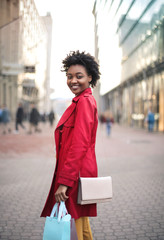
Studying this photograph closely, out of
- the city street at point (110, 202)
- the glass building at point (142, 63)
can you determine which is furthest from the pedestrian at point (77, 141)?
the glass building at point (142, 63)

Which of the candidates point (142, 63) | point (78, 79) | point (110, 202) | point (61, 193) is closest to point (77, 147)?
point (61, 193)

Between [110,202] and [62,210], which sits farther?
[110,202]

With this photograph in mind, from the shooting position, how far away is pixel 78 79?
7.24 ft

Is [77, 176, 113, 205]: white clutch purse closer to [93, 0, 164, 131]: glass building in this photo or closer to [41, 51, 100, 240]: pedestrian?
[41, 51, 100, 240]: pedestrian

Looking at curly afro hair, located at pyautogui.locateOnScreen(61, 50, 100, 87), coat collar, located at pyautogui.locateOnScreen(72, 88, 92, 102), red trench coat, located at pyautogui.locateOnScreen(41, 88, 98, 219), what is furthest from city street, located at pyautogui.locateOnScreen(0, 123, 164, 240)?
curly afro hair, located at pyautogui.locateOnScreen(61, 50, 100, 87)

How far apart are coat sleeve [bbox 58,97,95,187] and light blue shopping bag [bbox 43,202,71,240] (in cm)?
20

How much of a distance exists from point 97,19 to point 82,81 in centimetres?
191

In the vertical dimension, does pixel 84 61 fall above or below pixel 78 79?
above

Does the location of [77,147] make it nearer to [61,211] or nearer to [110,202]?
[61,211]

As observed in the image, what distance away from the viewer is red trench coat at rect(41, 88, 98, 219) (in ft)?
6.40

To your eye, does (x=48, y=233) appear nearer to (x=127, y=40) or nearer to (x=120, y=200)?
(x=120, y=200)

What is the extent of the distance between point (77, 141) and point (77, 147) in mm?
43

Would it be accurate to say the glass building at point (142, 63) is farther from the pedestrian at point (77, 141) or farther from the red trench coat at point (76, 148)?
the red trench coat at point (76, 148)

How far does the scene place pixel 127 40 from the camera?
3080 centimetres
